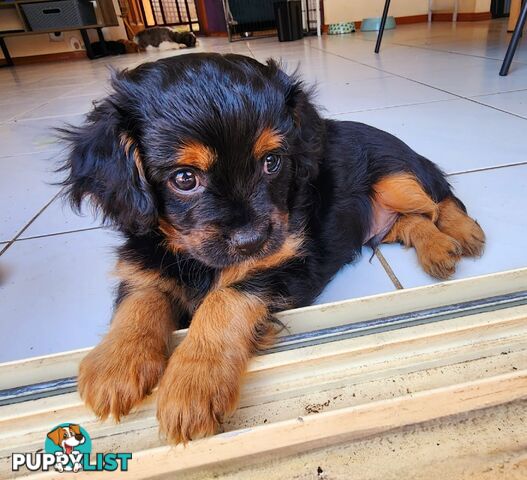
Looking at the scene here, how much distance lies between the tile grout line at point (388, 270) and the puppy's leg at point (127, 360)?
50 cm

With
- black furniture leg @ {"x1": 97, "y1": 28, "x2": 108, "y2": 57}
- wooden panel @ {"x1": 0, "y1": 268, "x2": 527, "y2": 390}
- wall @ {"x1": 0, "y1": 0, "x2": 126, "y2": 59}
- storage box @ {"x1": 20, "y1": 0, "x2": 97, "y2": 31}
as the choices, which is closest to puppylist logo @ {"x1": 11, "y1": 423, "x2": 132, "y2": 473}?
wooden panel @ {"x1": 0, "y1": 268, "x2": 527, "y2": 390}

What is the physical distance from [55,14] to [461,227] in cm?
778

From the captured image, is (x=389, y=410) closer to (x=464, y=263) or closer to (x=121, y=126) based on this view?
(x=464, y=263)

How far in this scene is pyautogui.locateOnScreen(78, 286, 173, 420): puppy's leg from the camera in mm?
672

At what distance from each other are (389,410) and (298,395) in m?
0.15

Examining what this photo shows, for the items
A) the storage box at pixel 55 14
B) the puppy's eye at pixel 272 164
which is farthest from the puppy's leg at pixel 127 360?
the storage box at pixel 55 14

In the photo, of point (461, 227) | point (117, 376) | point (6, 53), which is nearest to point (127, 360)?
point (117, 376)

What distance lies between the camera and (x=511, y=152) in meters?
1.47

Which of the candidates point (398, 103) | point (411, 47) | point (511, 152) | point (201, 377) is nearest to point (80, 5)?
point (411, 47)

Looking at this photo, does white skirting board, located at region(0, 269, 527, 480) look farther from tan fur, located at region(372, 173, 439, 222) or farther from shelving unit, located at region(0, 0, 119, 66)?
shelving unit, located at region(0, 0, 119, 66)

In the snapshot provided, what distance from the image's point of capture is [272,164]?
88cm

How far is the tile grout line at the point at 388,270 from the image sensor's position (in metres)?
0.96

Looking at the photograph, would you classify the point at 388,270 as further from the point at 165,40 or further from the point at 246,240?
the point at 165,40

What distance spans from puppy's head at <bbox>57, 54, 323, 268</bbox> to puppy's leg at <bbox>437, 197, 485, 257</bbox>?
465 millimetres
